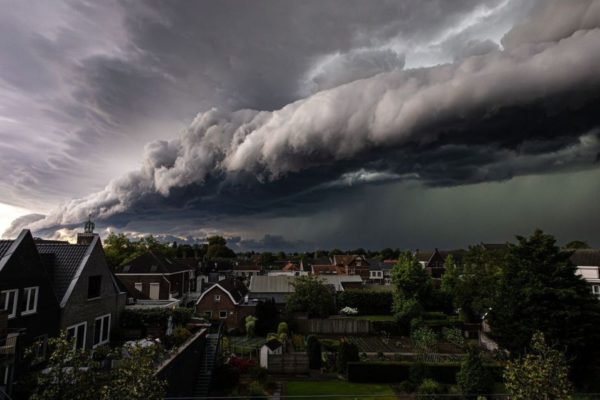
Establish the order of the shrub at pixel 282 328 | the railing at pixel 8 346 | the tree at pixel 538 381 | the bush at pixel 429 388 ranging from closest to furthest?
the tree at pixel 538 381, the railing at pixel 8 346, the bush at pixel 429 388, the shrub at pixel 282 328

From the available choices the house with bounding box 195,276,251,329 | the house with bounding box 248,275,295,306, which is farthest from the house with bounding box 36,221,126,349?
the house with bounding box 248,275,295,306

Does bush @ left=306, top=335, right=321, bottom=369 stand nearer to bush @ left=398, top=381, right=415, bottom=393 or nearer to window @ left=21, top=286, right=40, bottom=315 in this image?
bush @ left=398, top=381, right=415, bottom=393

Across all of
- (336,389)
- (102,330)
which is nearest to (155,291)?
(102,330)

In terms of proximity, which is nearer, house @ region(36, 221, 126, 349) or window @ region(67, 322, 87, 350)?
house @ region(36, 221, 126, 349)

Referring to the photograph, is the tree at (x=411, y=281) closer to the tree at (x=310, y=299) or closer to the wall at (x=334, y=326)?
the wall at (x=334, y=326)

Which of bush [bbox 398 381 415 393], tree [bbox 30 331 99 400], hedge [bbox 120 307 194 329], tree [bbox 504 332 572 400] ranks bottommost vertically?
bush [bbox 398 381 415 393]

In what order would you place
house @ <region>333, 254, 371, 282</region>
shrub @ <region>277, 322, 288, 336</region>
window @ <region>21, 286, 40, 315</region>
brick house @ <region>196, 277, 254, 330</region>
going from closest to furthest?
1. window @ <region>21, 286, 40, 315</region>
2. shrub @ <region>277, 322, 288, 336</region>
3. brick house @ <region>196, 277, 254, 330</region>
4. house @ <region>333, 254, 371, 282</region>

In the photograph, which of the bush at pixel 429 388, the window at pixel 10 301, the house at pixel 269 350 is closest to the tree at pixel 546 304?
the bush at pixel 429 388

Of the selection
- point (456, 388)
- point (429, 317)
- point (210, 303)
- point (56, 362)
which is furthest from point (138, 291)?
point (56, 362)
